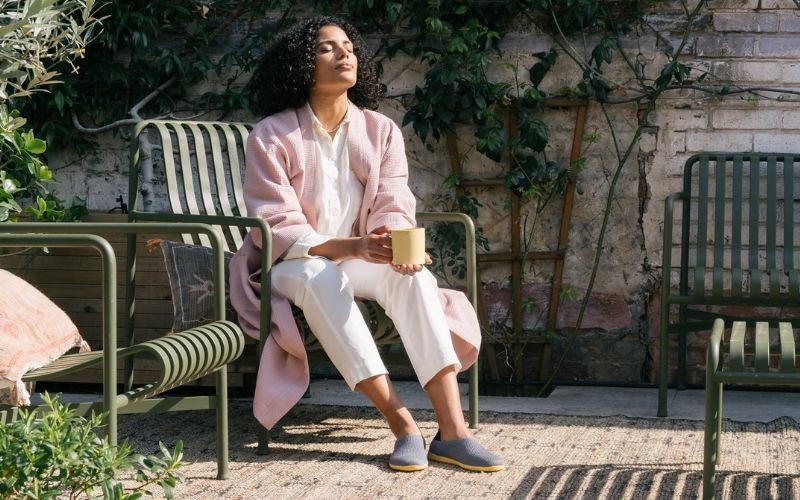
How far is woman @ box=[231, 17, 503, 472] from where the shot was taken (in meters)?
3.21

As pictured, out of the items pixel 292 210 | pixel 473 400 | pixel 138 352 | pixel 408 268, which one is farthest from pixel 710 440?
pixel 292 210

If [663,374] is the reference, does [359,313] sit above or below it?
above

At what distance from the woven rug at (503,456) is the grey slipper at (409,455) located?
24mm

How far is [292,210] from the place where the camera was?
3418mm

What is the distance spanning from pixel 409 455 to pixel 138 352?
0.82 meters

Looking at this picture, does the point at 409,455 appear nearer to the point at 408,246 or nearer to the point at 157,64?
the point at 408,246

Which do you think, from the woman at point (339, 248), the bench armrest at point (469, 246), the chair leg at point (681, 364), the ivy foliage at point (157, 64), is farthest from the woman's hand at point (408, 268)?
the ivy foliage at point (157, 64)

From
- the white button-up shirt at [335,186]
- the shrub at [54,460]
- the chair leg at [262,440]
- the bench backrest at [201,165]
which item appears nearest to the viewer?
the shrub at [54,460]

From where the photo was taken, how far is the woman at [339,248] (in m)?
3.21

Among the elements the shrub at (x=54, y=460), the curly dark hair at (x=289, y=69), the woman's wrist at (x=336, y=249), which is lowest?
the shrub at (x=54, y=460)

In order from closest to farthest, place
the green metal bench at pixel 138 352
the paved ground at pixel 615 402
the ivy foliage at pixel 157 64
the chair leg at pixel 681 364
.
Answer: the green metal bench at pixel 138 352 < the paved ground at pixel 615 402 < the chair leg at pixel 681 364 < the ivy foliage at pixel 157 64

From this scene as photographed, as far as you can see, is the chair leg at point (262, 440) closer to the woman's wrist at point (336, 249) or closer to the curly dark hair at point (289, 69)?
the woman's wrist at point (336, 249)

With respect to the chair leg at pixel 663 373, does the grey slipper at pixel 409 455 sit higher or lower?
lower

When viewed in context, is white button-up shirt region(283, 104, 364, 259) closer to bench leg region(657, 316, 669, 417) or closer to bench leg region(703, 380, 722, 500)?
bench leg region(657, 316, 669, 417)
